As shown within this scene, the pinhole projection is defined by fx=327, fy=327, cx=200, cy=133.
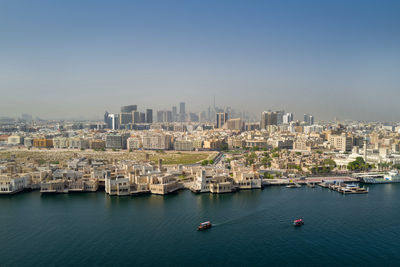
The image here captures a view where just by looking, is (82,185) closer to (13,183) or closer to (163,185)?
(13,183)

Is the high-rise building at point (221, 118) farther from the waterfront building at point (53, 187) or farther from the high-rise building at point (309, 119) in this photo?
the waterfront building at point (53, 187)

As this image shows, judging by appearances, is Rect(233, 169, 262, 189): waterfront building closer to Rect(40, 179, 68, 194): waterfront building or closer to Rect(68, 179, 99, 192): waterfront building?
Rect(68, 179, 99, 192): waterfront building

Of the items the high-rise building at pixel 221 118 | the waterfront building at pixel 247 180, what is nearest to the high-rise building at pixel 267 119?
the high-rise building at pixel 221 118

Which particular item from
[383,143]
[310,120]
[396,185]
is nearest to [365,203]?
[396,185]

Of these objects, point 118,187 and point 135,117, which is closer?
point 118,187

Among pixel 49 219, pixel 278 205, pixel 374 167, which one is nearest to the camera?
pixel 49 219

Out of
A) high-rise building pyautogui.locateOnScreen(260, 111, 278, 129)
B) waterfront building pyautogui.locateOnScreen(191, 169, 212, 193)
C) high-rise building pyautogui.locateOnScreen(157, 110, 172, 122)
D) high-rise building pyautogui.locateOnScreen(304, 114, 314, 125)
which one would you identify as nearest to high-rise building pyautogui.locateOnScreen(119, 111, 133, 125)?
high-rise building pyautogui.locateOnScreen(157, 110, 172, 122)

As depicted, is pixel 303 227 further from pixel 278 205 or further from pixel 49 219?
pixel 49 219

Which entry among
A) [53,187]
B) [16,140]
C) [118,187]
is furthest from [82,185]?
[16,140]

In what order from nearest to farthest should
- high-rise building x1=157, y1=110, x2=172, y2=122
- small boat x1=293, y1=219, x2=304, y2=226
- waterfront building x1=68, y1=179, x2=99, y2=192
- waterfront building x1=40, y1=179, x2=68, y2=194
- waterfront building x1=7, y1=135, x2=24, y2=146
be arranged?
small boat x1=293, y1=219, x2=304, y2=226 → waterfront building x1=40, y1=179, x2=68, y2=194 → waterfront building x1=68, y1=179, x2=99, y2=192 → waterfront building x1=7, y1=135, x2=24, y2=146 → high-rise building x1=157, y1=110, x2=172, y2=122
